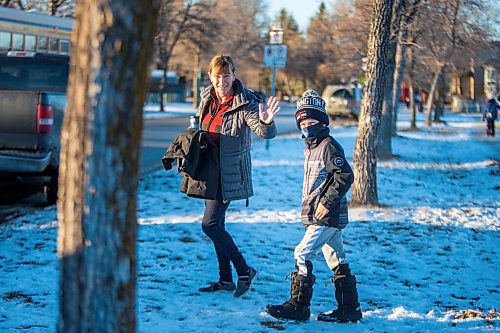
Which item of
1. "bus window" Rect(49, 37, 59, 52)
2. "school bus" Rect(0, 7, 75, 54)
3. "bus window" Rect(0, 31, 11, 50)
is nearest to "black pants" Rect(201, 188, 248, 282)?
"school bus" Rect(0, 7, 75, 54)

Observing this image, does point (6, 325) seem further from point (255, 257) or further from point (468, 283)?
point (468, 283)

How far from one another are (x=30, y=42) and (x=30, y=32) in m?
0.29

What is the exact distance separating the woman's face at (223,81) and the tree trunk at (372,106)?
15.4 ft

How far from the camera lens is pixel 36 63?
9.95 meters

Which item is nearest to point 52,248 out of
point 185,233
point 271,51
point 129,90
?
point 185,233

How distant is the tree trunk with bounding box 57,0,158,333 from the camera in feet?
8.57

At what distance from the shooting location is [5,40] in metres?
16.7

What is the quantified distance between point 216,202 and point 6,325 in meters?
1.79

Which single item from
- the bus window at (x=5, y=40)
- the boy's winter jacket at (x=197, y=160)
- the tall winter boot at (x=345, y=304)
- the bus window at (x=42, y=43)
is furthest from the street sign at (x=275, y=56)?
the tall winter boot at (x=345, y=304)

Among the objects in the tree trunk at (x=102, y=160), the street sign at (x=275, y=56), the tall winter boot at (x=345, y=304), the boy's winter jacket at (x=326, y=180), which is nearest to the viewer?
the tree trunk at (x=102, y=160)

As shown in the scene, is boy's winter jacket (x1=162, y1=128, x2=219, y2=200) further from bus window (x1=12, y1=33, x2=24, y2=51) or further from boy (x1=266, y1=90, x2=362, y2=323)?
bus window (x1=12, y1=33, x2=24, y2=51)

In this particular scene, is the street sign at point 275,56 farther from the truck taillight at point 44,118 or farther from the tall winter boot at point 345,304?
the tall winter boot at point 345,304

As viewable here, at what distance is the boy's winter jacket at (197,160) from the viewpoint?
552cm

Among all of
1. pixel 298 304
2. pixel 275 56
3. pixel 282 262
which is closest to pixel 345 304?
pixel 298 304
